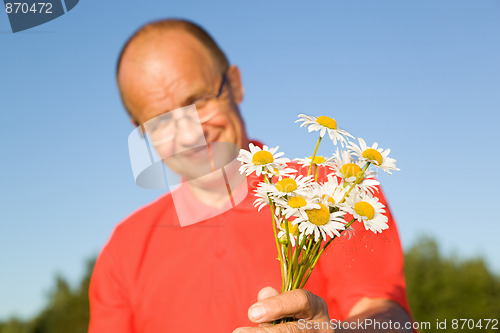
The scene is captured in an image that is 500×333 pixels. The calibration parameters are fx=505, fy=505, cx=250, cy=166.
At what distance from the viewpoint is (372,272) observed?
123cm

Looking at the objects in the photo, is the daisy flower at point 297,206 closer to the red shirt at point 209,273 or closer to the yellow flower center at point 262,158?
the yellow flower center at point 262,158

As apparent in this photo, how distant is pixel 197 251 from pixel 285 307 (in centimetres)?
61

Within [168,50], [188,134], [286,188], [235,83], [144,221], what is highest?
[168,50]

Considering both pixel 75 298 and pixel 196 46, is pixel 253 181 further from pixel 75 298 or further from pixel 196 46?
pixel 75 298

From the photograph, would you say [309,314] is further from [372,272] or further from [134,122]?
[134,122]

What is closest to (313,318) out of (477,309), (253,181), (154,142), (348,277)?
(348,277)

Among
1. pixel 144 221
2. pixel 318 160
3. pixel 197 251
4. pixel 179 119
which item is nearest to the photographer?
pixel 318 160

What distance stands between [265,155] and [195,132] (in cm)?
50

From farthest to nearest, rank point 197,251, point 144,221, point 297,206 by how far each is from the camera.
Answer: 1. point 144,221
2. point 197,251
3. point 297,206

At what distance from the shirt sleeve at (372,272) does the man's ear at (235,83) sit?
1.88 ft

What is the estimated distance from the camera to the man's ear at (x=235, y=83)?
156 cm

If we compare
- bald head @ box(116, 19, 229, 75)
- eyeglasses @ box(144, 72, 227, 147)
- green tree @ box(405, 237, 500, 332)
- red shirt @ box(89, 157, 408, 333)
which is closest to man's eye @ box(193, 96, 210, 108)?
eyeglasses @ box(144, 72, 227, 147)

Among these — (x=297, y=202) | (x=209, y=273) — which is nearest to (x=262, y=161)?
(x=297, y=202)

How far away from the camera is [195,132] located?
1.39 m
